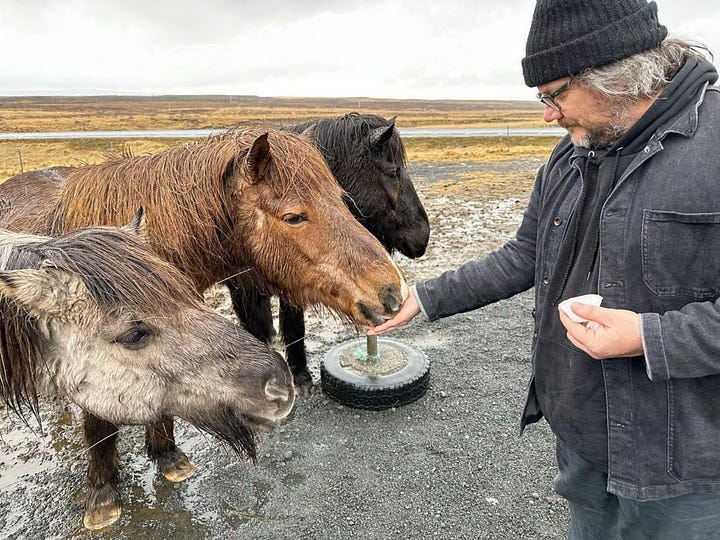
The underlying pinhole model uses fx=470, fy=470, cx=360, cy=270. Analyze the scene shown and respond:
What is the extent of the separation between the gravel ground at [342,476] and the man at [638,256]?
1.65 metres

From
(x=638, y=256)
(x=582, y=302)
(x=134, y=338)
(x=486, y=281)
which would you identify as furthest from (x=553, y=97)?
(x=134, y=338)

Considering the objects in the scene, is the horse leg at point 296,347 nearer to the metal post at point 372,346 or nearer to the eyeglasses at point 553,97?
the metal post at point 372,346

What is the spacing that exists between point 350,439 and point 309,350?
1.82 m

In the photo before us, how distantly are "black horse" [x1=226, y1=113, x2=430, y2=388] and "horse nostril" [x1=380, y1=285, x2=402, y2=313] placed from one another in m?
1.48

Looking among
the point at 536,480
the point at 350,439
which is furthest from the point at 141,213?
the point at 536,480

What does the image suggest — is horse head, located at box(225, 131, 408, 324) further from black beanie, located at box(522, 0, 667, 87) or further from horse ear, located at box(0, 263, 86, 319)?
black beanie, located at box(522, 0, 667, 87)

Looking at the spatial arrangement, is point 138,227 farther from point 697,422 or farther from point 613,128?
point 697,422

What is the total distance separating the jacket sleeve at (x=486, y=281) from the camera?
258cm

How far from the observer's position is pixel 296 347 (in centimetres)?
514

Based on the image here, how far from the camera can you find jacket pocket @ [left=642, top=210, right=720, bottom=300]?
5.10 ft

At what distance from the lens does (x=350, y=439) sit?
4301mm

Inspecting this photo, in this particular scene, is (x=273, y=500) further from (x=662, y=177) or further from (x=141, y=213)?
(x=662, y=177)

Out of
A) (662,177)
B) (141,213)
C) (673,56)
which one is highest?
(673,56)

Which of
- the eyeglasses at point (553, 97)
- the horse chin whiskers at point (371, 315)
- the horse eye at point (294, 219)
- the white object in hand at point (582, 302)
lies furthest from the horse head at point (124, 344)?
the eyeglasses at point (553, 97)
